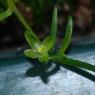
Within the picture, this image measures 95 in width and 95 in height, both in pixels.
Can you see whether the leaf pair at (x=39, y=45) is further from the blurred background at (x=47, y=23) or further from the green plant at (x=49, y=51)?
the blurred background at (x=47, y=23)

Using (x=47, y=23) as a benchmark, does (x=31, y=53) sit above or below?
above

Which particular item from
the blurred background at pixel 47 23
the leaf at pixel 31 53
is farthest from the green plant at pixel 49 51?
the blurred background at pixel 47 23

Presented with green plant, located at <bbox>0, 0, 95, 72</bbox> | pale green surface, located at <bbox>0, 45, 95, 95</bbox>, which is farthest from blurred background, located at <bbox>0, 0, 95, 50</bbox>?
pale green surface, located at <bbox>0, 45, 95, 95</bbox>

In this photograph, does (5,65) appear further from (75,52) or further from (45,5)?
(45,5)

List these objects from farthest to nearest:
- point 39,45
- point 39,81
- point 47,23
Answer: point 47,23 < point 39,45 < point 39,81

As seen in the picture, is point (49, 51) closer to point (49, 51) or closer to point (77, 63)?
point (49, 51)

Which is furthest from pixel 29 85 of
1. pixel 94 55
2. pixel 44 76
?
pixel 94 55

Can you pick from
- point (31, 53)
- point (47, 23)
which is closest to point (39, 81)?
point (31, 53)

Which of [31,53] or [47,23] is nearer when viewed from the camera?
[31,53]
